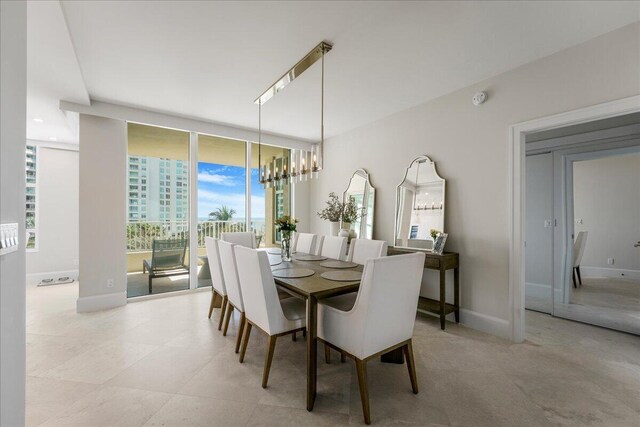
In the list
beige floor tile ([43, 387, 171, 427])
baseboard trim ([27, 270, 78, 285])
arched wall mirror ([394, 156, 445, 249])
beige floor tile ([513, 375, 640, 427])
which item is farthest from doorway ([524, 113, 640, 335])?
baseboard trim ([27, 270, 78, 285])

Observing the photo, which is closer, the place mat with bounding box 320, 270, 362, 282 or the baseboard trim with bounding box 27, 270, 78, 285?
the place mat with bounding box 320, 270, 362, 282

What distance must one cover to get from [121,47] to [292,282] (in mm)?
2493

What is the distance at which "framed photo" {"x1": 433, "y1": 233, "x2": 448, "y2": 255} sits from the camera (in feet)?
10.1

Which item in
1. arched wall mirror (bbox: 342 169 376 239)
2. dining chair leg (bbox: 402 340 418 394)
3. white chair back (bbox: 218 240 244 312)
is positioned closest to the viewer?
dining chair leg (bbox: 402 340 418 394)

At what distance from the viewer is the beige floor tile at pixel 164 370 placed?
198 cm

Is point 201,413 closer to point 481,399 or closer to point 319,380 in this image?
point 319,380

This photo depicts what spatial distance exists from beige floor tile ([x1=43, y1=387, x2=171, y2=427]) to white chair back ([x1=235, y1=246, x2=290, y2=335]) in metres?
0.80

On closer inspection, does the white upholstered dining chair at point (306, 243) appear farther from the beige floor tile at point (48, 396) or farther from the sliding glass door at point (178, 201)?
the beige floor tile at point (48, 396)

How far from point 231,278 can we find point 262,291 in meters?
0.75

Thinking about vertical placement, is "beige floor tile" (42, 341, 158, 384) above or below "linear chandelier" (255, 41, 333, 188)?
below

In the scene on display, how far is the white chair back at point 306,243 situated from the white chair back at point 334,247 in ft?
0.70

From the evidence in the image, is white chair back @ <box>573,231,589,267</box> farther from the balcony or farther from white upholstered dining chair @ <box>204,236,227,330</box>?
the balcony

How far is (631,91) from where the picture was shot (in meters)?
2.06

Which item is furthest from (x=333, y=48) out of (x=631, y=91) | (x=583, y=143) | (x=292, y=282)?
(x=583, y=143)
